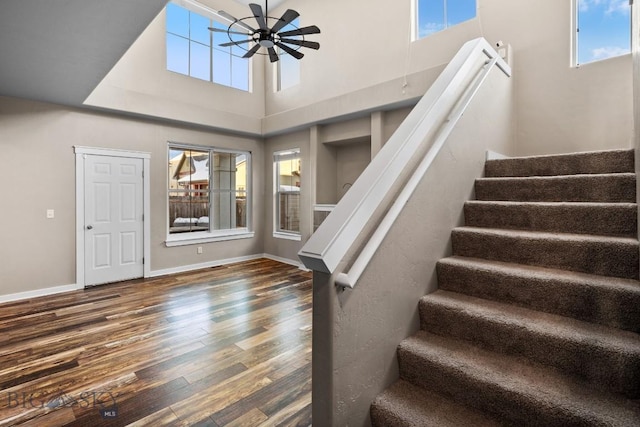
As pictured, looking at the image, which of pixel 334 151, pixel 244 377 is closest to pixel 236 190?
pixel 334 151

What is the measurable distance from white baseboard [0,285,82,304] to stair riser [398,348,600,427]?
5077 millimetres

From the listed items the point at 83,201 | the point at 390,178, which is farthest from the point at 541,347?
the point at 83,201

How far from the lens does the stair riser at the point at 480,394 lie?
3.98 feet

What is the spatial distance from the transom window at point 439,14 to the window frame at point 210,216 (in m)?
4.00

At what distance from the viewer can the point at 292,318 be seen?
3.46m

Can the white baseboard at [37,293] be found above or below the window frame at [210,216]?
below

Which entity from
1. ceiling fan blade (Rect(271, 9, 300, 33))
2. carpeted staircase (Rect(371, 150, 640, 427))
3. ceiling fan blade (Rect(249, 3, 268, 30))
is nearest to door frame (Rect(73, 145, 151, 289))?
ceiling fan blade (Rect(249, 3, 268, 30))

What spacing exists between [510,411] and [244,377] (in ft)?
5.77

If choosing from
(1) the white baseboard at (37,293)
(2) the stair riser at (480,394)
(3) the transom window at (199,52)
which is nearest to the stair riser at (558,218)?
(2) the stair riser at (480,394)

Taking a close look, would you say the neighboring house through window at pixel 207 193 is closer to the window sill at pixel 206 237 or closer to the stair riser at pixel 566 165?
the window sill at pixel 206 237

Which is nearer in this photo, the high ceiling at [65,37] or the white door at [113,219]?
the high ceiling at [65,37]

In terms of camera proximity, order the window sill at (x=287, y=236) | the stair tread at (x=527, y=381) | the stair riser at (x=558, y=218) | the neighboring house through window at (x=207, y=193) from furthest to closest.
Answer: the window sill at (x=287, y=236) < the neighboring house through window at (x=207, y=193) < the stair riser at (x=558, y=218) < the stair tread at (x=527, y=381)

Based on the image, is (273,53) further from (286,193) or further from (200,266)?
(200,266)

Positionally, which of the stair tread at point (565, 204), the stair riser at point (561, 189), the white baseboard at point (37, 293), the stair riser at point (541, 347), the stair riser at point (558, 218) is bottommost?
the white baseboard at point (37, 293)
